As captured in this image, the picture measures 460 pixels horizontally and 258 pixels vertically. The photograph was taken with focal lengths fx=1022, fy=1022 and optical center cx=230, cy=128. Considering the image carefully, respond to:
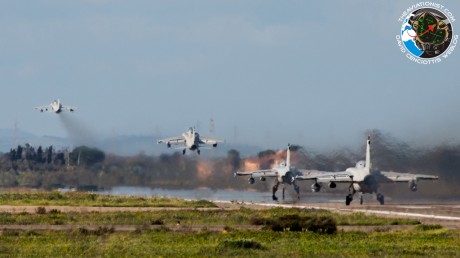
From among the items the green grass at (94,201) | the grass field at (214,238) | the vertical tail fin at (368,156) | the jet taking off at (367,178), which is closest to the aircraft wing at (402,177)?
the jet taking off at (367,178)

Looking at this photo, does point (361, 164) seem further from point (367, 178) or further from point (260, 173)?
point (260, 173)

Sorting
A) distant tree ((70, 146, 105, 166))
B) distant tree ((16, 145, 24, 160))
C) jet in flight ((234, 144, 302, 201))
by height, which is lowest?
jet in flight ((234, 144, 302, 201))

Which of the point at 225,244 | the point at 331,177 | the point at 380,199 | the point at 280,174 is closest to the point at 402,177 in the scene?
the point at 380,199

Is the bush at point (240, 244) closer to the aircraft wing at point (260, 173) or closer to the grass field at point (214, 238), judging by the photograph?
the grass field at point (214, 238)

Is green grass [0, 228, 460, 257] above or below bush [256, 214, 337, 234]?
below

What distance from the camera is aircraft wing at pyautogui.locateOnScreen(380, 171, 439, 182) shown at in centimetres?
8856

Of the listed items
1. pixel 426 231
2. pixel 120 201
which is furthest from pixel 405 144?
pixel 426 231

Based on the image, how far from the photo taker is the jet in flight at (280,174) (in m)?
101

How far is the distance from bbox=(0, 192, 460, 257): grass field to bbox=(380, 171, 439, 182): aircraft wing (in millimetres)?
20976

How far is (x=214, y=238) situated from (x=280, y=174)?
5522 cm

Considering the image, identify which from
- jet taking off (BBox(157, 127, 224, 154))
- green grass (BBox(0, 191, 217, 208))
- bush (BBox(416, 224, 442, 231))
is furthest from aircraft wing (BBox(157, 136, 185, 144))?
bush (BBox(416, 224, 442, 231))

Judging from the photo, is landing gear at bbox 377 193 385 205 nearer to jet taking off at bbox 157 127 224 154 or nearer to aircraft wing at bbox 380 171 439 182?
aircraft wing at bbox 380 171 439 182

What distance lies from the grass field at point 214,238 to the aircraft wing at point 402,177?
21.0 m

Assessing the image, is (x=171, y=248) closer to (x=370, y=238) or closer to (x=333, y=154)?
(x=370, y=238)
